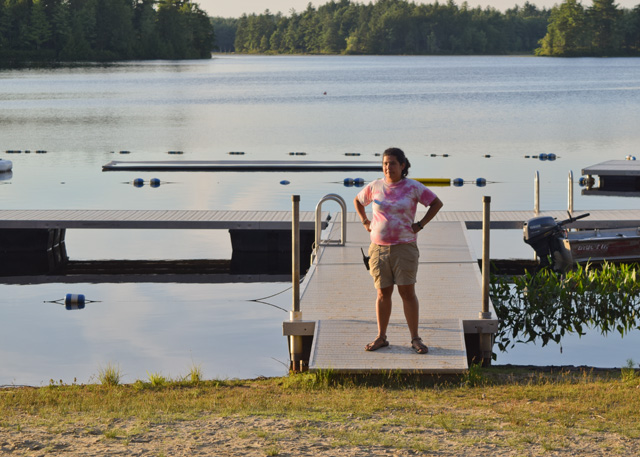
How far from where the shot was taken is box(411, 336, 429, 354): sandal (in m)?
7.91

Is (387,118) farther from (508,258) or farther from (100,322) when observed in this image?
(100,322)

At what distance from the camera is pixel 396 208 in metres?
7.52

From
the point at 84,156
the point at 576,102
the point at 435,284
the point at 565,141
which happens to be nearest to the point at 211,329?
the point at 435,284

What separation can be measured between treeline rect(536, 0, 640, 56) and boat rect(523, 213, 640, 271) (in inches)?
6131

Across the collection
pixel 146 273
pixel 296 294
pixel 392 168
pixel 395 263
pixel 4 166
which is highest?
pixel 392 168

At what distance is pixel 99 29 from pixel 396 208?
458ft

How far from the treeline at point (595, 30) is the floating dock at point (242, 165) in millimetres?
141142

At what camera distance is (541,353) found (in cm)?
1041

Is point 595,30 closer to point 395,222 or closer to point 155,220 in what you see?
point 155,220

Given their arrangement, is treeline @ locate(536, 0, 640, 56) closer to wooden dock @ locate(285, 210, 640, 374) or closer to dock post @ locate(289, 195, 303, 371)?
wooden dock @ locate(285, 210, 640, 374)

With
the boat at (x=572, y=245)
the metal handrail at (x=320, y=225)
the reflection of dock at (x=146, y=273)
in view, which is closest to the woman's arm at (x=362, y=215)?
the metal handrail at (x=320, y=225)

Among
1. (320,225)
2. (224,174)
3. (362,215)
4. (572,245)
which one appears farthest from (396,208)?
(224,174)

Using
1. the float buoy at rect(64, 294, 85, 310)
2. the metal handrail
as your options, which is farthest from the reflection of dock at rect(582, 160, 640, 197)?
the float buoy at rect(64, 294, 85, 310)

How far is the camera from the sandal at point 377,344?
315 inches
